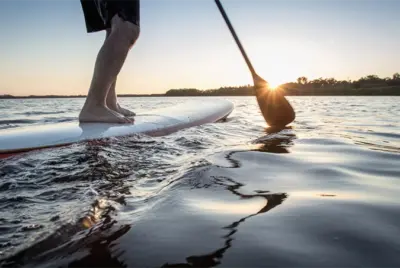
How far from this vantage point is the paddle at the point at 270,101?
439 cm

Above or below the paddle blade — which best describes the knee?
above

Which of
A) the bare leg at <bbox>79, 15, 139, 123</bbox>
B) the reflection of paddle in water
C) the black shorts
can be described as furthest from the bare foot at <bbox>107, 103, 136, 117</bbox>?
the reflection of paddle in water

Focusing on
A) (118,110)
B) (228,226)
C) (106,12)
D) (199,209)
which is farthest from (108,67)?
(228,226)

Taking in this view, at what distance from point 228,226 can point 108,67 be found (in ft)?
8.51

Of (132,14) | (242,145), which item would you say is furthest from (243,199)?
(132,14)

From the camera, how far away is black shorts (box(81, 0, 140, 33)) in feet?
11.0

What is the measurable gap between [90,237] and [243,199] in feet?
2.06

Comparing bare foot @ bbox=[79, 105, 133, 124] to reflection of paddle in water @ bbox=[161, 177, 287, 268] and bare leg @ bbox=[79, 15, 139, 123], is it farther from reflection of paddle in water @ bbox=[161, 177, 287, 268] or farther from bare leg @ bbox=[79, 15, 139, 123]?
reflection of paddle in water @ bbox=[161, 177, 287, 268]

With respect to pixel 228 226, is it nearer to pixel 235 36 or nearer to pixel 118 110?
pixel 118 110

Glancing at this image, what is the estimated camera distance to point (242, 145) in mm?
2920

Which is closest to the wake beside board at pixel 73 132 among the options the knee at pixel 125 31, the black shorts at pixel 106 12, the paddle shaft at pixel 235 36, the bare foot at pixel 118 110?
the bare foot at pixel 118 110

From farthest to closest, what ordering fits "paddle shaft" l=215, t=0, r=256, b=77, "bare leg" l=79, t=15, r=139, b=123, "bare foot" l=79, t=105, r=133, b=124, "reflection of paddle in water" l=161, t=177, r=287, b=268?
"paddle shaft" l=215, t=0, r=256, b=77 → "bare foot" l=79, t=105, r=133, b=124 → "bare leg" l=79, t=15, r=139, b=123 → "reflection of paddle in water" l=161, t=177, r=287, b=268

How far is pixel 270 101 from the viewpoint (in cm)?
441

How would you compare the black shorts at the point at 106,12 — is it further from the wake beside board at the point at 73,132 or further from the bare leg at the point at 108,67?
the wake beside board at the point at 73,132
